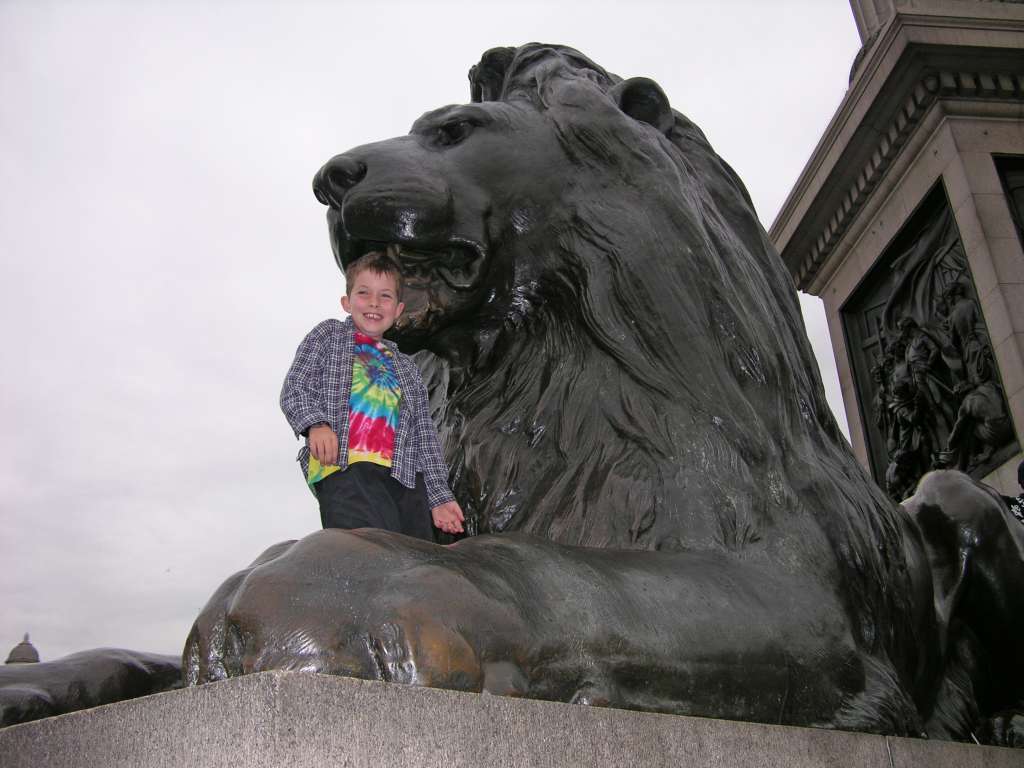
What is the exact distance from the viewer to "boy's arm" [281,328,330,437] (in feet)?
7.50

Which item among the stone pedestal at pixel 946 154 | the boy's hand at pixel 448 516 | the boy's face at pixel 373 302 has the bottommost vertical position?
the boy's hand at pixel 448 516

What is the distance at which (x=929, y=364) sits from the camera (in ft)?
30.1

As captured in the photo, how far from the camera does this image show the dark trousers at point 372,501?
2.28 meters

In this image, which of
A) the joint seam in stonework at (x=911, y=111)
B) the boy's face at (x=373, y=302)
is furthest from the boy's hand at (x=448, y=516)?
the joint seam in stonework at (x=911, y=111)

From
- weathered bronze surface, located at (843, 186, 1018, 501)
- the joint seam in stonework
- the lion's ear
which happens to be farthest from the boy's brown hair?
the joint seam in stonework

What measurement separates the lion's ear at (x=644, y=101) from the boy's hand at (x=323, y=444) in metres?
1.24

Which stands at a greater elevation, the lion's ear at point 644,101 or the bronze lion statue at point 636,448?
the lion's ear at point 644,101

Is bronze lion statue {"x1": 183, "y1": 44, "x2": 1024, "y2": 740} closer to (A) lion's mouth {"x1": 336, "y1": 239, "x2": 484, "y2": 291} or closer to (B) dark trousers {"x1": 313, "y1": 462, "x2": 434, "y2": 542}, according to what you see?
(A) lion's mouth {"x1": 336, "y1": 239, "x2": 484, "y2": 291}

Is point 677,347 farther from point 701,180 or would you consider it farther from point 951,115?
point 951,115

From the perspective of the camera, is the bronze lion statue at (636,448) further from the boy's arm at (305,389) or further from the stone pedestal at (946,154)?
the stone pedestal at (946,154)

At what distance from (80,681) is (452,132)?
1500mm

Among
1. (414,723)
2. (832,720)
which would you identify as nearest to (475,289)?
(832,720)

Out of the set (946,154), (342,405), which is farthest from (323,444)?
(946,154)

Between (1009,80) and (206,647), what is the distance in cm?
935
